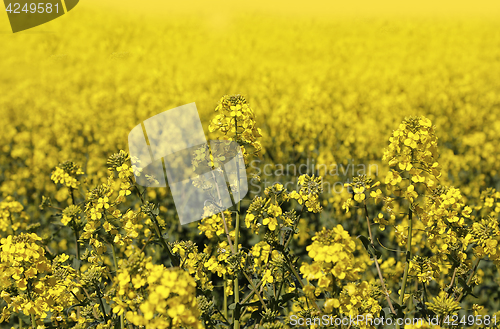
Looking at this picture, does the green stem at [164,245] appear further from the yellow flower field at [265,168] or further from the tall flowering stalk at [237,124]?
the tall flowering stalk at [237,124]

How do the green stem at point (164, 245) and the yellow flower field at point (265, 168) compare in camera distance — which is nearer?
the yellow flower field at point (265, 168)

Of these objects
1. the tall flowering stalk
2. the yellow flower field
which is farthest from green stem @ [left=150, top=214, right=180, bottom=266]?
the tall flowering stalk

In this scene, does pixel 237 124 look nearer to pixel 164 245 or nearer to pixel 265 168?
pixel 164 245

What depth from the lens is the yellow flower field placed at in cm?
230

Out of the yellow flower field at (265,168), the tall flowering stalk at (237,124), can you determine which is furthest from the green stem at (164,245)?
the tall flowering stalk at (237,124)

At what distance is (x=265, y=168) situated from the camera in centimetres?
686

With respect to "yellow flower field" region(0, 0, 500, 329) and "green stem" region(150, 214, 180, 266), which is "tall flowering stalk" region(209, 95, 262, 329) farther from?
"green stem" region(150, 214, 180, 266)

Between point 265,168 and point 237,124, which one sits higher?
point 237,124

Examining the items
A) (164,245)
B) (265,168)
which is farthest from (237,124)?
→ (265,168)

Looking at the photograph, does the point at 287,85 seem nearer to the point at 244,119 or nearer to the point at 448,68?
the point at 448,68

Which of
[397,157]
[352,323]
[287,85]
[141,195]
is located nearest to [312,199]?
[397,157]

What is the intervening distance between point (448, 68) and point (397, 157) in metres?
12.5

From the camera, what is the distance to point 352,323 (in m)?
2.04

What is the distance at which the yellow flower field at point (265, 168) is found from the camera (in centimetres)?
230
